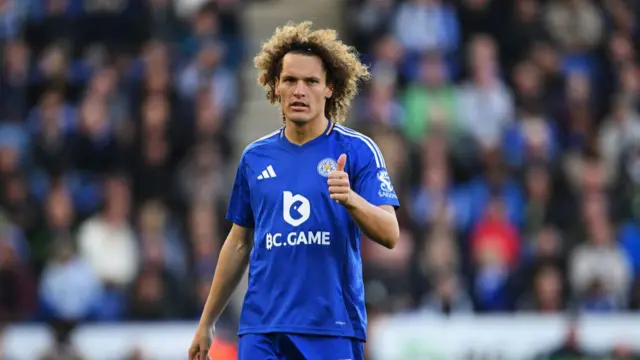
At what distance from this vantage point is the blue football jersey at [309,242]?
6.27 meters

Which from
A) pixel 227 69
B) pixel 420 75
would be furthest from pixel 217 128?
pixel 420 75

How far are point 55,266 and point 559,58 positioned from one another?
6266 millimetres

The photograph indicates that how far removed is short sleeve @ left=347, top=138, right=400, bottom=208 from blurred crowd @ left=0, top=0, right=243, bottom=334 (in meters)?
6.74

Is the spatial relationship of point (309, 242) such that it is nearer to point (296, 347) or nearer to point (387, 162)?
point (296, 347)

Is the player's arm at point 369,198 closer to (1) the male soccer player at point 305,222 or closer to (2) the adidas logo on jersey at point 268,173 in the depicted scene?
(1) the male soccer player at point 305,222

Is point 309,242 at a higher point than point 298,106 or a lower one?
lower

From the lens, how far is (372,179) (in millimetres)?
6320

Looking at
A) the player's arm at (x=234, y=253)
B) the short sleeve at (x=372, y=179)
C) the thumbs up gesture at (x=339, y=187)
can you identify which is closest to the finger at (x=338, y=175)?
the thumbs up gesture at (x=339, y=187)

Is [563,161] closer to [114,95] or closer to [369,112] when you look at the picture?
[369,112]

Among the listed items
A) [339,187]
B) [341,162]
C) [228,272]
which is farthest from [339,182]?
[228,272]

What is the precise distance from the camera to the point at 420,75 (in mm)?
15203

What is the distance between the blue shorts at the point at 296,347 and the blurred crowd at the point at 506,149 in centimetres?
613

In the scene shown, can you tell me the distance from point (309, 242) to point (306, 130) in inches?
21.5

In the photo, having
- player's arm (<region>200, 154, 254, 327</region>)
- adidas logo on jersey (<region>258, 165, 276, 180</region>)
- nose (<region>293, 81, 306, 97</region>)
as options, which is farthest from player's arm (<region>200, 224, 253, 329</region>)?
nose (<region>293, 81, 306, 97</region>)
